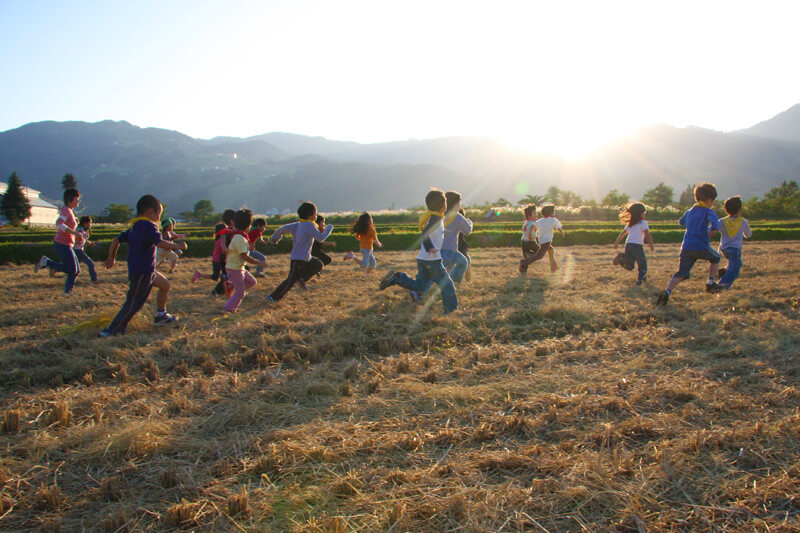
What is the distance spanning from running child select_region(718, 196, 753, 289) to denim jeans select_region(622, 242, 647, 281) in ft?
4.19

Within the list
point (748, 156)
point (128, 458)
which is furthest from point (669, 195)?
point (748, 156)

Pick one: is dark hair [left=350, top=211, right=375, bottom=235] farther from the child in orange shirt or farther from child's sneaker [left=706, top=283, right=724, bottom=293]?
child's sneaker [left=706, top=283, right=724, bottom=293]

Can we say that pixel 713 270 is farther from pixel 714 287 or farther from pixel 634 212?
pixel 634 212

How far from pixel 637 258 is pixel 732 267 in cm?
153

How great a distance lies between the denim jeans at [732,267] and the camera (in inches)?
301

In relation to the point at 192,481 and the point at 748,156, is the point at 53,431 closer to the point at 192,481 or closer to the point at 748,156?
the point at 192,481

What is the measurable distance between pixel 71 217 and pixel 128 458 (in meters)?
7.58

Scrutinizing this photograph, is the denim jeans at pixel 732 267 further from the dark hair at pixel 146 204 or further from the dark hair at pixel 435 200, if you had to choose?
the dark hair at pixel 146 204

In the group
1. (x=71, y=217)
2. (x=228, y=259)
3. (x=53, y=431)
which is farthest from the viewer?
(x=71, y=217)

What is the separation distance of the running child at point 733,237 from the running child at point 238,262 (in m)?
7.88

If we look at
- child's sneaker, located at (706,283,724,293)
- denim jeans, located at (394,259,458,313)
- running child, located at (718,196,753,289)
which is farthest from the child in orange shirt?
running child, located at (718,196,753,289)

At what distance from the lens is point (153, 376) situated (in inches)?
159

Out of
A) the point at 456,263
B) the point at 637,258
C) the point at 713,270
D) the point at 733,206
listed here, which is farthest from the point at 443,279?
the point at 733,206

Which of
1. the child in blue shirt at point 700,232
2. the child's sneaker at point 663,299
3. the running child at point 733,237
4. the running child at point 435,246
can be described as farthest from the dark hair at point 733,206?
the running child at point 435,246
